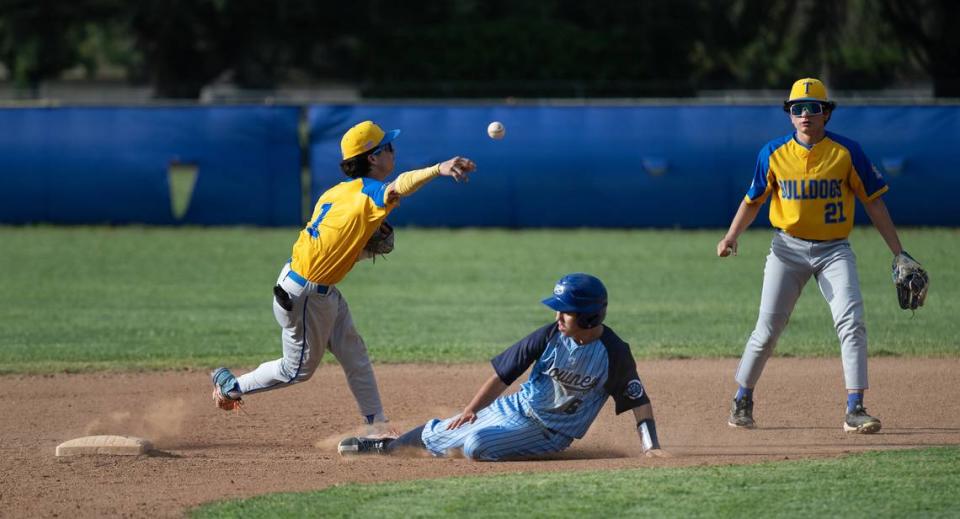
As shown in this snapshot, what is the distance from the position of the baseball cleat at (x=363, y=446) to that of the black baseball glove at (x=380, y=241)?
3.42 feet

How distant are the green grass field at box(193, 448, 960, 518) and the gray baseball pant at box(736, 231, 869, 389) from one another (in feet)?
3.12

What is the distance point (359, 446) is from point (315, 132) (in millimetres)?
13318

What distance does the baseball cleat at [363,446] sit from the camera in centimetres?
671

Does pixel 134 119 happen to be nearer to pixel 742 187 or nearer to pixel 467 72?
pixel 742 187

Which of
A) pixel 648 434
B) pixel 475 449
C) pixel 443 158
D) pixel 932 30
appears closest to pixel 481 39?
pixel 932 30

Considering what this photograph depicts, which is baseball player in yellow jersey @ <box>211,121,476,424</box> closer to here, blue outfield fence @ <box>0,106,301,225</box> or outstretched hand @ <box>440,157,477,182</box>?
outstretched hand @ <box>440,157,477,182</box>

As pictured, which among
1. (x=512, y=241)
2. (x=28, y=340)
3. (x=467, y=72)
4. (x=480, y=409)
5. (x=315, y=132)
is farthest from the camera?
(x=467, y=72)

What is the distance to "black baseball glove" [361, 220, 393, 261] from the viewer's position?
660 cm

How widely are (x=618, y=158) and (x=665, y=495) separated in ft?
46.1

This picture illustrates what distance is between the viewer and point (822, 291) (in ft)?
22.9

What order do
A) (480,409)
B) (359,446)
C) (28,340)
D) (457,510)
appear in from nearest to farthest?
(457,510) < (480,409) < (359,446) < (28,340)

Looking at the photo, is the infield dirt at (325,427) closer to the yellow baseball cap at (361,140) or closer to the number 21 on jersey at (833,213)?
the number 21 on jersey at (833,213)

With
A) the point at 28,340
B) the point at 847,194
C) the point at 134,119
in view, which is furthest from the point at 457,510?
the point at 134,119

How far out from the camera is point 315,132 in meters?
19.5
